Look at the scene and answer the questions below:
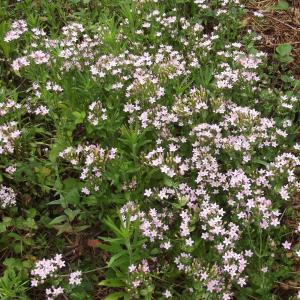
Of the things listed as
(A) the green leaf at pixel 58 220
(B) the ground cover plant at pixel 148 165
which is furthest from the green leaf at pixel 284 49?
(A) the green leaf at pixel 58 220

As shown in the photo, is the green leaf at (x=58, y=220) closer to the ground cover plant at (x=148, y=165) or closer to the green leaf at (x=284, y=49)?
the ground cover plant at (x=148, y=165)

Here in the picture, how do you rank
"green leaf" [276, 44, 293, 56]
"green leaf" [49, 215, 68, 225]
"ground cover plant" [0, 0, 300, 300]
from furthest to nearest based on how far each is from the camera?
"green leaf" [276, 44, 293, 56] < "green leaf" [49, 215, 68, 225] < "ground cover plant" [0, 0, 300, 300]

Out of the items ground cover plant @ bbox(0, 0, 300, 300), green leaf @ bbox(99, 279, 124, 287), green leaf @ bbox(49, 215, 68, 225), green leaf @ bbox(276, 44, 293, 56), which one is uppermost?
green leaf @ bbox(276, 44, 293, 56)

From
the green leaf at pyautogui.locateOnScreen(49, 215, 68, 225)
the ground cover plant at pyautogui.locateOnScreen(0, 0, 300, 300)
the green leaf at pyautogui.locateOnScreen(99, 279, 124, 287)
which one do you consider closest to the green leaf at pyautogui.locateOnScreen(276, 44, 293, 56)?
the ground cover plant at pyautogui.locateOnScreen(0, 0, 300, 300)

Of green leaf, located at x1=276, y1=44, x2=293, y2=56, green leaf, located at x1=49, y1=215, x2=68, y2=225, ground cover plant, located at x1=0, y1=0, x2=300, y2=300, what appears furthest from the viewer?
green leaf, located at x1=276, y1=44, x2=293, y2=56

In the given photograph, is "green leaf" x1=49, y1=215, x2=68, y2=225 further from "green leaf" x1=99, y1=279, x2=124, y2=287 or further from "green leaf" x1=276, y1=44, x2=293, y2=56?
"green leaf" x1=276, y1=44, x2=293, y2=56

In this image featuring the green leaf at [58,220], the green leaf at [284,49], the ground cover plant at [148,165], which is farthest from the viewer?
the green leaf at [284,49]

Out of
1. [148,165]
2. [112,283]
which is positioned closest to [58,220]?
[112,283]

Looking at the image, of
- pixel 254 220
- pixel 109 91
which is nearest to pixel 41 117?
pixel 109 91

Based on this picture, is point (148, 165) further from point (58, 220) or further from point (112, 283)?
point (112, 283)
